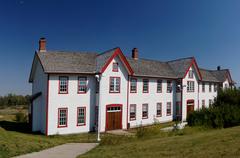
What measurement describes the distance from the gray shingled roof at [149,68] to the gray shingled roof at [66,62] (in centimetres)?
608

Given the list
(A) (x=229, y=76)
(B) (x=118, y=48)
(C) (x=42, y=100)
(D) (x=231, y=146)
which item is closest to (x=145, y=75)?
(B) (x=118, y=48)

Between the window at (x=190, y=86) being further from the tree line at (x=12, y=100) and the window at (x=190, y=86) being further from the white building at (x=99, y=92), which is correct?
the tree line at (x=12, y=100)

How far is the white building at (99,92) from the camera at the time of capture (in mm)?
20094

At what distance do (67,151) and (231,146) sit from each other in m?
9.47

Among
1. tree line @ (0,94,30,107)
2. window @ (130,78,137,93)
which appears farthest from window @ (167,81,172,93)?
tree line @ (0,94,30,107)

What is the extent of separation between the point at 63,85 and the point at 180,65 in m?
21.0

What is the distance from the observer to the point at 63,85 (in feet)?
66.9

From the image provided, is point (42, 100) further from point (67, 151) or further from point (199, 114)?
point (199, 114)

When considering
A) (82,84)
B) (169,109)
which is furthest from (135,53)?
(82,84)

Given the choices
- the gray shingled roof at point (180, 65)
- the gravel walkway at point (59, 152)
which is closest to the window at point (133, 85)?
the gray shingled roof at point (180, 65)

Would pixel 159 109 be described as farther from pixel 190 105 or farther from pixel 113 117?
pixel 113 117

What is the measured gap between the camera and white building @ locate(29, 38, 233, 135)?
20.1 meters

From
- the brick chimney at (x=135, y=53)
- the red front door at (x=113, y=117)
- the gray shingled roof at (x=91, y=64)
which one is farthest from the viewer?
the brick chimney at (x=135, y=53)

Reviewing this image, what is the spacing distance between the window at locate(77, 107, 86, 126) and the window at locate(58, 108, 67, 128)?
1.43 metres
